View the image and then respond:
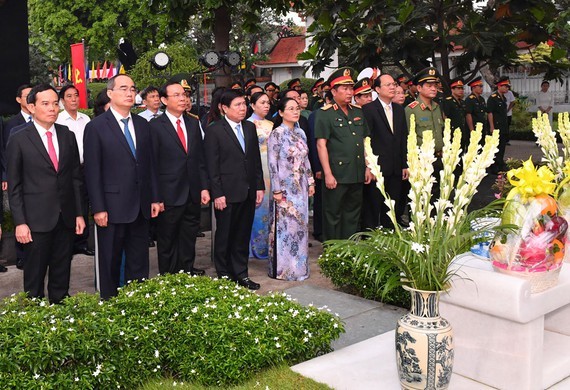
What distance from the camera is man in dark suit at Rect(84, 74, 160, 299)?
19.5ft

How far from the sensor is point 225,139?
6.78m

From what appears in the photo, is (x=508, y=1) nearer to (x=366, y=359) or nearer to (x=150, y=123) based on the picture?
(x=150, y=123)

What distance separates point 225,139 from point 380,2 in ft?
10.1

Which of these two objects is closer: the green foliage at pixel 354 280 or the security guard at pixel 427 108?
the green foliage at pixel 354 280

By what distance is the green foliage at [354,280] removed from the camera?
614 centimetres

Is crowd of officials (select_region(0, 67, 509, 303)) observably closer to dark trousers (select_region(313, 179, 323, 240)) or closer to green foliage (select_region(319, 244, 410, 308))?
dark trousers (select_region(313, 179, 323, 240))

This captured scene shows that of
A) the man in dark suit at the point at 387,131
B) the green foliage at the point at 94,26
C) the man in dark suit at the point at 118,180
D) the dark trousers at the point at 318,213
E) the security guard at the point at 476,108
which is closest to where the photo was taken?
the man in dark suit at the point at 118,180

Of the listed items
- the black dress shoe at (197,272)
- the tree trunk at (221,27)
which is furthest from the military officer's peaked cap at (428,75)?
the tree trunk at (221,27)

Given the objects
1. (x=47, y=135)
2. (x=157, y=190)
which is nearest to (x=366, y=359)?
(x=157, y=190)

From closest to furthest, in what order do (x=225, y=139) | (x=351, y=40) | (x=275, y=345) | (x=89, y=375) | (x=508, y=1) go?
(x=89, y=375)
(x=275, y=345)
(x=225, y=139)
(x=508, y=1)
(x=351, y=40)

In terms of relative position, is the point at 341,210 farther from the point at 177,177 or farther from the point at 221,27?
the point at 221,27

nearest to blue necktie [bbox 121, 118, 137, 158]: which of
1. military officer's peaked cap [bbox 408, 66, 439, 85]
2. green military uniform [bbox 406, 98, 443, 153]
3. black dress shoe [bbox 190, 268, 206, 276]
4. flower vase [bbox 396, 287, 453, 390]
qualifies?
black dress shoe [bbox 190, 268, 206, 276]

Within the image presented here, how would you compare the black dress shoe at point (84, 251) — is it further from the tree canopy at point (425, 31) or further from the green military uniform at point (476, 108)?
the green military uniform at point (476, 108)

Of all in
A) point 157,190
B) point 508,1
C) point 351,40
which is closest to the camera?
point 157,190
